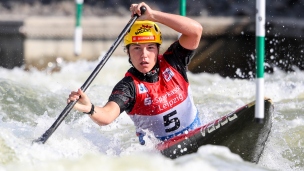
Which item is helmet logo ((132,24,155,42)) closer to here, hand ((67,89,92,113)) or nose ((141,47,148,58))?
nose ((141,47,148,58))

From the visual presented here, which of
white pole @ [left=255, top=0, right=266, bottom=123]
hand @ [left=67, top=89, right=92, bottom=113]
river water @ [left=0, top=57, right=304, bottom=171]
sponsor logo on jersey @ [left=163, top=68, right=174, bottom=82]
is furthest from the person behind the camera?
sponsor logo on jersey @ [left=163, top=68, right=174, bottom=82]

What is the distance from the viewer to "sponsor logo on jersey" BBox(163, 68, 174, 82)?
5.18 meters

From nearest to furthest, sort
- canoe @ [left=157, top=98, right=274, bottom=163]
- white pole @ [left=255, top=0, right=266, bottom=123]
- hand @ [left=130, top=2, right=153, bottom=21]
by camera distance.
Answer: white pole @ [left=255, top=0, right=266, bottom=123]
canoe @ [left=157, top=98, right=274, bottom=163]
hand @ [left=130, top=2, right=153, bottom=21]

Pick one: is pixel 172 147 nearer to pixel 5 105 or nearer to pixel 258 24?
pixel 258 24

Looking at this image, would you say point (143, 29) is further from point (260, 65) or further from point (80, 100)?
point (260, 65)

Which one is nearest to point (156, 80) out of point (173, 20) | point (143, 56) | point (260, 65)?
point (143, 56)

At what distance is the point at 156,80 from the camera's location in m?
5.15

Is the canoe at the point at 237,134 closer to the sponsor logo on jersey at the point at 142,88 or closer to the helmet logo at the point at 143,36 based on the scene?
the sponsor logo on jersey at the point at 142,88

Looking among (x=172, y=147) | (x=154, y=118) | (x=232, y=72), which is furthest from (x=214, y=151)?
(x=232, y=72)

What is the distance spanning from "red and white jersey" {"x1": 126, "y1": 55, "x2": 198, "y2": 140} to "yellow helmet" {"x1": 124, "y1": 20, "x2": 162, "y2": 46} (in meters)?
0.22

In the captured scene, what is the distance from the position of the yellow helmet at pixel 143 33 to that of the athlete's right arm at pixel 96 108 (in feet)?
1.63

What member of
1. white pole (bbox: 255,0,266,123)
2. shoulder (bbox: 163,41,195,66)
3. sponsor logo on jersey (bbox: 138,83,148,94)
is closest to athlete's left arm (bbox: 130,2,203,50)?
shoulder (bbox: 163,41,195,66)

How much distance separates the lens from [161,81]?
5.17 metres

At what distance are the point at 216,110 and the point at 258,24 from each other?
3.14 m
